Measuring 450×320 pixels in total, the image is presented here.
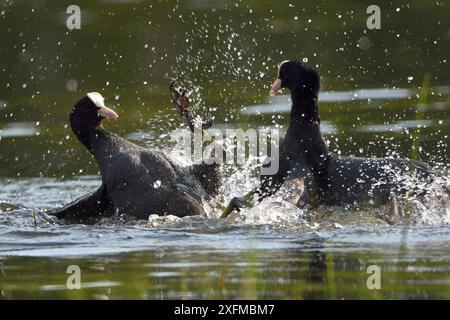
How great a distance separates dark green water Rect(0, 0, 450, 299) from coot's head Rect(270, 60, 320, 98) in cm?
105

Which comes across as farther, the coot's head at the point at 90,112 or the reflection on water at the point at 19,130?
the reflection on water at the point at 19,130

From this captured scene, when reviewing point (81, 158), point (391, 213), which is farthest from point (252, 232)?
point (81, 158)

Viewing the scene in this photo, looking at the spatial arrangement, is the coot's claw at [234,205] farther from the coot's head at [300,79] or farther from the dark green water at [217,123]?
the coot's head at [300,79]

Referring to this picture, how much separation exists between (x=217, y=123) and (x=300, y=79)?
9.49 feet

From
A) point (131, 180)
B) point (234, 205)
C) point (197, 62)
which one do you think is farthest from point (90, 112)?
point (197, 62)

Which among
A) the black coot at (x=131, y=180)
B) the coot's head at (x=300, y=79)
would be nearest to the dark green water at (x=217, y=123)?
the black coot at (x=131, y=180)

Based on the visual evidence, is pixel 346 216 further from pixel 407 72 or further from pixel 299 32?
pixel 299 32

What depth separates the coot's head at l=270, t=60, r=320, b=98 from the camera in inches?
396

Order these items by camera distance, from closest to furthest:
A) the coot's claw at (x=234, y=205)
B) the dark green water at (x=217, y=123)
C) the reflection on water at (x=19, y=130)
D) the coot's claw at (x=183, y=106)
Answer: the dark green water at (x=217, y=123), the coot's claw at (x=234, y=205), the coot's claw at (x=183, y=106), the reflection on water at (x=19, y=130)

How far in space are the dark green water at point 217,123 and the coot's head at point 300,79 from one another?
105 centimetres

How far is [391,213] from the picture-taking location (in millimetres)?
9156

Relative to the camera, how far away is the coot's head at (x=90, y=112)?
9.94 metres

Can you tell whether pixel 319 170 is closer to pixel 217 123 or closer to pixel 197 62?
pixel 217 123

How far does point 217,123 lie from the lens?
507 inches
